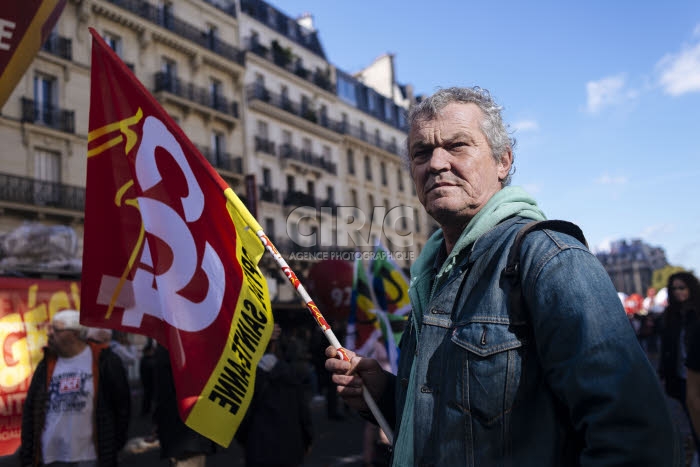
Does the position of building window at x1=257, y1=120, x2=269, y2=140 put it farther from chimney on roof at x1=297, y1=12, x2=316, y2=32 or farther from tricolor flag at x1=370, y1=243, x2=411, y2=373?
tricolor flag at x1=370, y1=243, x2=411, y2=373

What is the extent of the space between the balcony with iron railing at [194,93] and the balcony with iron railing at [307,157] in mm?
Result: 3930

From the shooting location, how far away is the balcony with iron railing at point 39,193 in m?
21.0

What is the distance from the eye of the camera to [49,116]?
74.6ft

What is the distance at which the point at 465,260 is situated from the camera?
1.67 m

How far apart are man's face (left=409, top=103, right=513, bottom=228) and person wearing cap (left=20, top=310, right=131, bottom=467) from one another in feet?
12.8

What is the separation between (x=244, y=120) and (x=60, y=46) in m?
10.1

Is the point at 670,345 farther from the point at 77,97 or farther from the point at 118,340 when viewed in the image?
the point at 77,97

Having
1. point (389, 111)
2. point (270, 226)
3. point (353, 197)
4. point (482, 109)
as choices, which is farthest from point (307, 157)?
point (482, 109)

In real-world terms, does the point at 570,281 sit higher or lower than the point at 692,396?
higher

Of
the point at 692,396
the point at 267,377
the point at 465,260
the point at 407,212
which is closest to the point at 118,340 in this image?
the point at 267,377

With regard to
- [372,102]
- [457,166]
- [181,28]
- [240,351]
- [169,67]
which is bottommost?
[240,351]

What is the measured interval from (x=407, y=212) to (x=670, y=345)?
132 feet

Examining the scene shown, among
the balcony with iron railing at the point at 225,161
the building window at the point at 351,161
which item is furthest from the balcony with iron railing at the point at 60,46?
the building window at the point at 351,161

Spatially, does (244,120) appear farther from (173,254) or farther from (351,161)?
(173,254)
